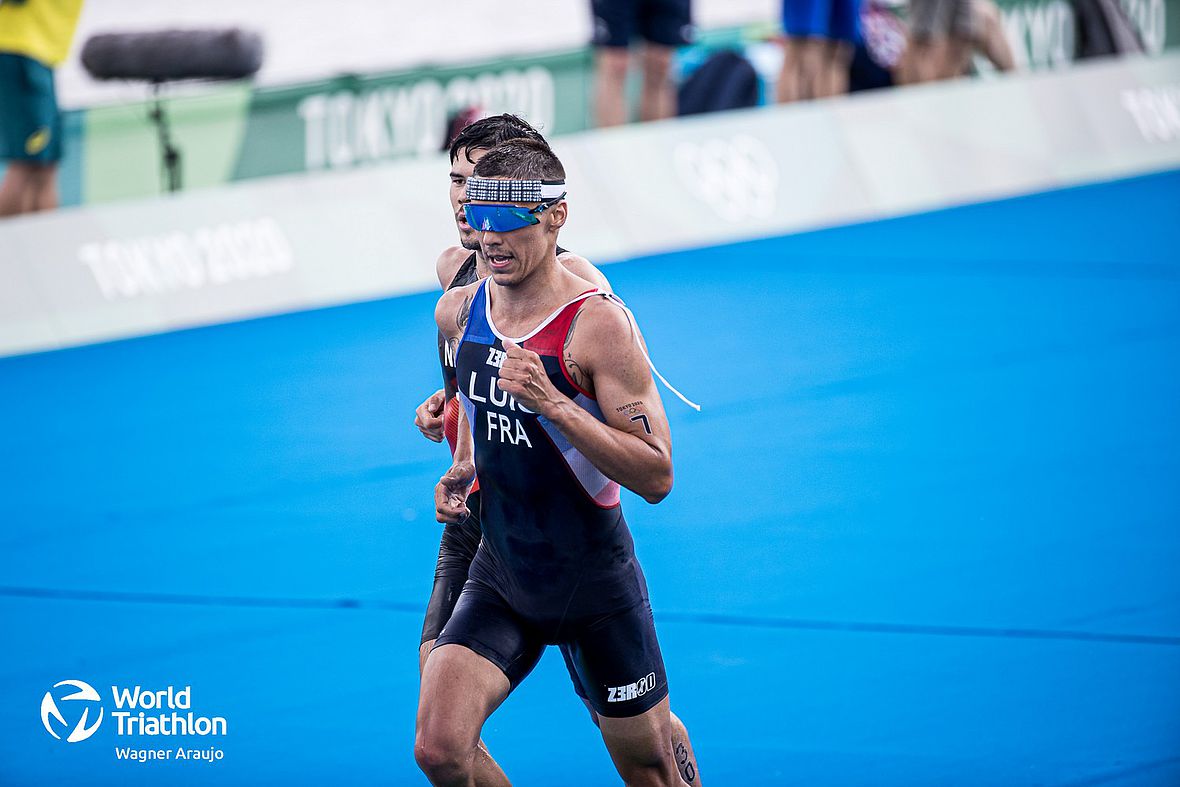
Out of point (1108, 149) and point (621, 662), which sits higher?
point (621, 662)

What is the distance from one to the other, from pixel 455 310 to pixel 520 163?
555 mm

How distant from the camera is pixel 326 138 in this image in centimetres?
1320

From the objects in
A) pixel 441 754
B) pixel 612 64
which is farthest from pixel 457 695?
pixel 612 64

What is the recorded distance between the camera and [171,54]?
486 inches

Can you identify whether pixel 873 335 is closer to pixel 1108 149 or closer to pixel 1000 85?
pixel 1000 85

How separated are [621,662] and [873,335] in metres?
6.94

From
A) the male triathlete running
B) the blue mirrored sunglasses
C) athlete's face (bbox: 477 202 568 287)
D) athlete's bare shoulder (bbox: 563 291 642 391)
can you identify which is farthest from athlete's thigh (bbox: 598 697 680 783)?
the blue mirrored sunglasses

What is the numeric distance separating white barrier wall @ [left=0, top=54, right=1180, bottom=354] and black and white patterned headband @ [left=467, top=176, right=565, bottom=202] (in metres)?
7.41

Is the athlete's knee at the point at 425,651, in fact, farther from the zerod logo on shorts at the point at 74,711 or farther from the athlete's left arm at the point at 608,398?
the zerod logo on shorts at the point at 74,711

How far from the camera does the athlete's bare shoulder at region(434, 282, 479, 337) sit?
14.8 feet

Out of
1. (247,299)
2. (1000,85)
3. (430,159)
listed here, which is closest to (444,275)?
(247,299)

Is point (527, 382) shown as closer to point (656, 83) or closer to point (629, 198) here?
point (629, 198)

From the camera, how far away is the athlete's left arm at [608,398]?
157 inches

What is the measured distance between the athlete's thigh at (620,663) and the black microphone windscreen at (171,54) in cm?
922
